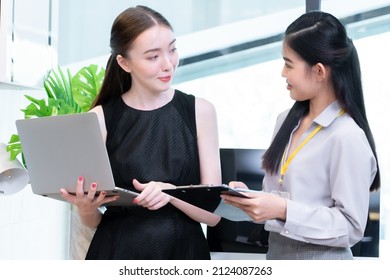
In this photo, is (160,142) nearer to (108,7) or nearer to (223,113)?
(223,113)

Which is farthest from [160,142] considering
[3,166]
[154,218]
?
[3,166]

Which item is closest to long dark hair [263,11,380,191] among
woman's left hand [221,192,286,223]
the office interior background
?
woman's left hand [221,192,286,223]

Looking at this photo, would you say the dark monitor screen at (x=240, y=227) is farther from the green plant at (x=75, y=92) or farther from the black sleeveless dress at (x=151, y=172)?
the black sleeveless dress at (x=151, y=172)

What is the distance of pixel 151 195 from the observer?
1542 millimetres

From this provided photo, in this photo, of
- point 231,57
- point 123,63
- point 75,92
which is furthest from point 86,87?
point 123,63

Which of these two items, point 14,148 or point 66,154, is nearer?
point 66,154

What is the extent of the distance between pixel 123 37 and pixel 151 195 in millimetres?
453

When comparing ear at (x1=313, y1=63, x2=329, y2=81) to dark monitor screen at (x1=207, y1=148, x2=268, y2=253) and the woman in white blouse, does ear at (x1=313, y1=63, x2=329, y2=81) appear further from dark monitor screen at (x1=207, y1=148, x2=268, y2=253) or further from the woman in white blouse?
dark monitor screen at (x1=207, y1=148, x2=268, y2=253)

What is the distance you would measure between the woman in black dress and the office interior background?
152 cm

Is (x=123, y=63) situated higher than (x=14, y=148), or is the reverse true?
(x=123, y=63)

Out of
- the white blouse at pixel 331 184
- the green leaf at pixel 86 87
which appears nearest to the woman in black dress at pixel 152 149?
the white blouse at pixel 331 184

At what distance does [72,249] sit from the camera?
289 cm

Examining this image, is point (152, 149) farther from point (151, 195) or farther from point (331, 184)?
point (331, 184)

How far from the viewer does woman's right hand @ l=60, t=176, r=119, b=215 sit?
159cm
